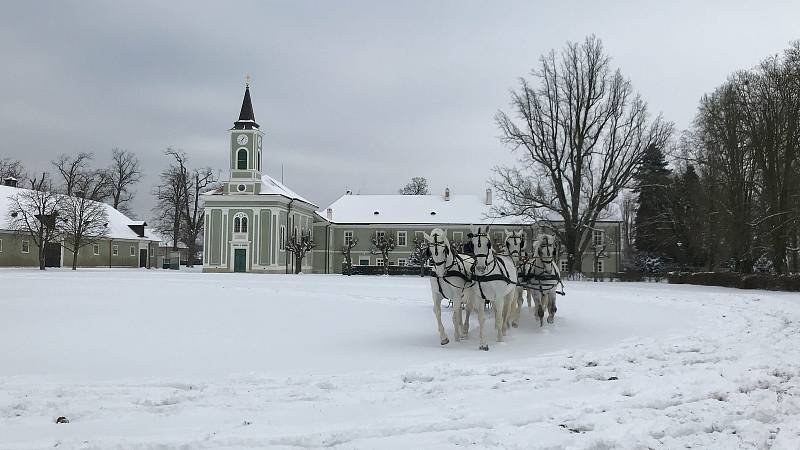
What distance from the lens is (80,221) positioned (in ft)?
169

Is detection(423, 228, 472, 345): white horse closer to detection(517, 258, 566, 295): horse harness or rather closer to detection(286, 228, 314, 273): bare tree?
detection(517, 258, 566, 295): horse harness

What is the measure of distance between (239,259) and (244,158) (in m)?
8.67

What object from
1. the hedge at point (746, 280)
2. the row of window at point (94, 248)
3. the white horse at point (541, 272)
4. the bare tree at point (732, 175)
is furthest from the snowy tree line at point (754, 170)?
the row of window at point (94, 248)

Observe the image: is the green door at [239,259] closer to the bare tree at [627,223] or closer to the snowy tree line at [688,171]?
the snowy tree line at [688,171]

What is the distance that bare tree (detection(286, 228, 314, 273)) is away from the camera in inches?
2096

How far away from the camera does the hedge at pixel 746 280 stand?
1067 inches

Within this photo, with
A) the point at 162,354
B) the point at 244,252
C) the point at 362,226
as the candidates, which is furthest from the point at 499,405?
the point at 362,226

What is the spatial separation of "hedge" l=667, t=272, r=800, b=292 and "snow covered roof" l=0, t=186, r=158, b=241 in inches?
2021

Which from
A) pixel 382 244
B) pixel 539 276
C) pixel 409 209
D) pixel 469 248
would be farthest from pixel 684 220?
pixel 469 248

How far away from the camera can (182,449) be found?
17.1 ft

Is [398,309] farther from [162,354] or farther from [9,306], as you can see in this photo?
[9,306]

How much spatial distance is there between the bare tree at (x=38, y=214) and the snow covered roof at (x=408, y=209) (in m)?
24.0

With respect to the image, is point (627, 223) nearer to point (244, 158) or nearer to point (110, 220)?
point (244, 158)

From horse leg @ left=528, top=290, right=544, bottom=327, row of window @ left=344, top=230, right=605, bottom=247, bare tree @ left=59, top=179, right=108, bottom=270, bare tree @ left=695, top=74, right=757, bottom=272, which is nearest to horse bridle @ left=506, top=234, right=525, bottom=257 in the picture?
horse leg @ left=528, top=290, right=544, bottom=327
